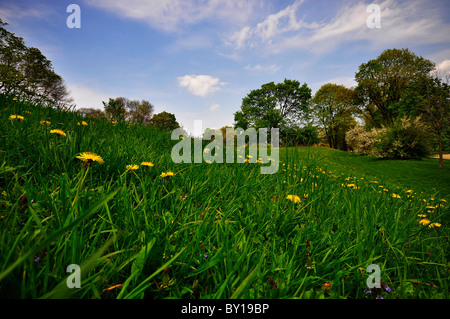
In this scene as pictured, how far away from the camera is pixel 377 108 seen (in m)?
26.7

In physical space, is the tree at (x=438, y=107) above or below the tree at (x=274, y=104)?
below

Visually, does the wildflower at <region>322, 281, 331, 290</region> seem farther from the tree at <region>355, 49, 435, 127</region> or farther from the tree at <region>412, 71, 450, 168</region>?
the tree at <region>355, 49, 435, 127</region>

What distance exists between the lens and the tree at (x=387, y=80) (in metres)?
22.2

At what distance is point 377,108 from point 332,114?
676 centimetres

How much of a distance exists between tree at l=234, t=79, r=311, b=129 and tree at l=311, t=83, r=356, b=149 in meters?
4.23

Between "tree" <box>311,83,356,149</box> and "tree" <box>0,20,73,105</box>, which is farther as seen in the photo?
"tree" <box>311,83,356,149</box>

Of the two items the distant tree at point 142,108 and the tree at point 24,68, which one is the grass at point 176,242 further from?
the distant tree at point 142,108

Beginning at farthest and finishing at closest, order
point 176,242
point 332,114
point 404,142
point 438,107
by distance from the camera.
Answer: point 332,114, point 404,142, point 438,107, point 176,242

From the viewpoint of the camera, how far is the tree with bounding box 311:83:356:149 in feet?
101

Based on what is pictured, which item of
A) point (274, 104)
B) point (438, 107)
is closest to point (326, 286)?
point (438, 107)

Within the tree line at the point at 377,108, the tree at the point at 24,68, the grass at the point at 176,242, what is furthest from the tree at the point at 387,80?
the tree at the point at 24,68

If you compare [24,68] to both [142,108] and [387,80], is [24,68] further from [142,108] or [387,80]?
[387,80]

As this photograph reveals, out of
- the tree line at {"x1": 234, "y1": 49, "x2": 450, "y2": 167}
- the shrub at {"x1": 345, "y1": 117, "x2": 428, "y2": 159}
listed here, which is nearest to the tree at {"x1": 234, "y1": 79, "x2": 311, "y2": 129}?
the tree line at {"x1": 234, "y1": 49, "x2": 450, "y2": 167}
